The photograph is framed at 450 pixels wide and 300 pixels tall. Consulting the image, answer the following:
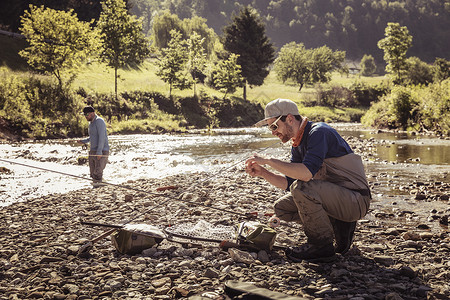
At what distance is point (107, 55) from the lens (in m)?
41.0

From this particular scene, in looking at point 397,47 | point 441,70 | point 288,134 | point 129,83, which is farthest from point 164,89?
point 441,70

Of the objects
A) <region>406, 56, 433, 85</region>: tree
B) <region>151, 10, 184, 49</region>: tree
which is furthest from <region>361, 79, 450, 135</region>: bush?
<region>151, 10, 184, 49</region>: tree

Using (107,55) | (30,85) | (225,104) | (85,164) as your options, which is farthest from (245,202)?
(225,104)

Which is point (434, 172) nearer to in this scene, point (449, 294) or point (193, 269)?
point (449, 294)

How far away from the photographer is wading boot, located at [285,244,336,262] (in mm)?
4883

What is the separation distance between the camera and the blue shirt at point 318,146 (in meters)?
4.63

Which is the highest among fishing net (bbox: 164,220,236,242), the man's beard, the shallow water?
the man's beard

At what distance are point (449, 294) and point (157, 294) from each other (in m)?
2.95

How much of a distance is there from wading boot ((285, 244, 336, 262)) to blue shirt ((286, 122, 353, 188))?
0.99m

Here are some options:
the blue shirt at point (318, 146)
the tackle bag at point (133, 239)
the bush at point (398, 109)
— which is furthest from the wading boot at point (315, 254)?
the bush at point (398, 109)

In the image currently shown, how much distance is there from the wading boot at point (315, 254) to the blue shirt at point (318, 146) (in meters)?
0.99

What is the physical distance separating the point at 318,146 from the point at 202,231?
2428mm

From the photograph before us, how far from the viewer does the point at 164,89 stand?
48281 mm

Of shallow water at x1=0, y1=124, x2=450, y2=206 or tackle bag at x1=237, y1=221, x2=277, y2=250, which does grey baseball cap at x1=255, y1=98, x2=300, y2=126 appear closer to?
tackle bag at x1=237, y1=221, x2=277, y2=250
